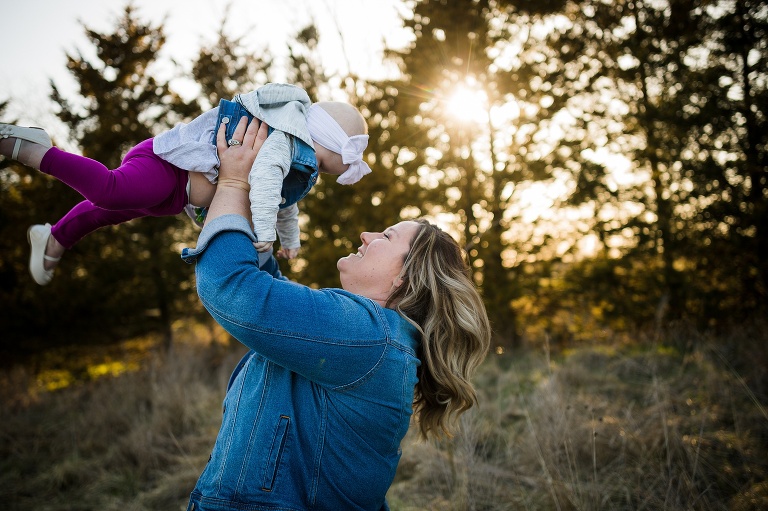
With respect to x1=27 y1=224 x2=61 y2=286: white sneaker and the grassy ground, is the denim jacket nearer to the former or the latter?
the grassy ground

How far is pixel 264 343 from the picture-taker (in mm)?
1312

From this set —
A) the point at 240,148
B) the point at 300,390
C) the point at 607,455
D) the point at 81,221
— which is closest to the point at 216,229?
the point at 240,148

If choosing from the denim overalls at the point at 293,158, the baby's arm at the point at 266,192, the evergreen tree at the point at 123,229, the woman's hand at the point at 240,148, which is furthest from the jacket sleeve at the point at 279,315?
the evergreen tree at the point at 123,229

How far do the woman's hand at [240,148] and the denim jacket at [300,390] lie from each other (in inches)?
10.0

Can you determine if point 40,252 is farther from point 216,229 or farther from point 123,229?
point 123,229

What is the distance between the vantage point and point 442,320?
167cm

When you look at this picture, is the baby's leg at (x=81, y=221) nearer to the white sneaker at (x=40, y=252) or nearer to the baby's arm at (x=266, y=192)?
the white sneaker at (x=40, y=252)

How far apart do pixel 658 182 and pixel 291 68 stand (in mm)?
6158

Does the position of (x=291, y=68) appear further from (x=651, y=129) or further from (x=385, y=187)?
(x=651, y=129)

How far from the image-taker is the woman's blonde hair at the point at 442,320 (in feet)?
5.42

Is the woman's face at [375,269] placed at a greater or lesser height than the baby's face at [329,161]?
lesser

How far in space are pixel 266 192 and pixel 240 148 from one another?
0.23 m

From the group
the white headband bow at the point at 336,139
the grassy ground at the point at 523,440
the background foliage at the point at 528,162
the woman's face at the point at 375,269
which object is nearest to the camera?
the woman's face at the point at 375,269

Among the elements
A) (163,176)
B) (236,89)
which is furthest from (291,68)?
(163,176)
